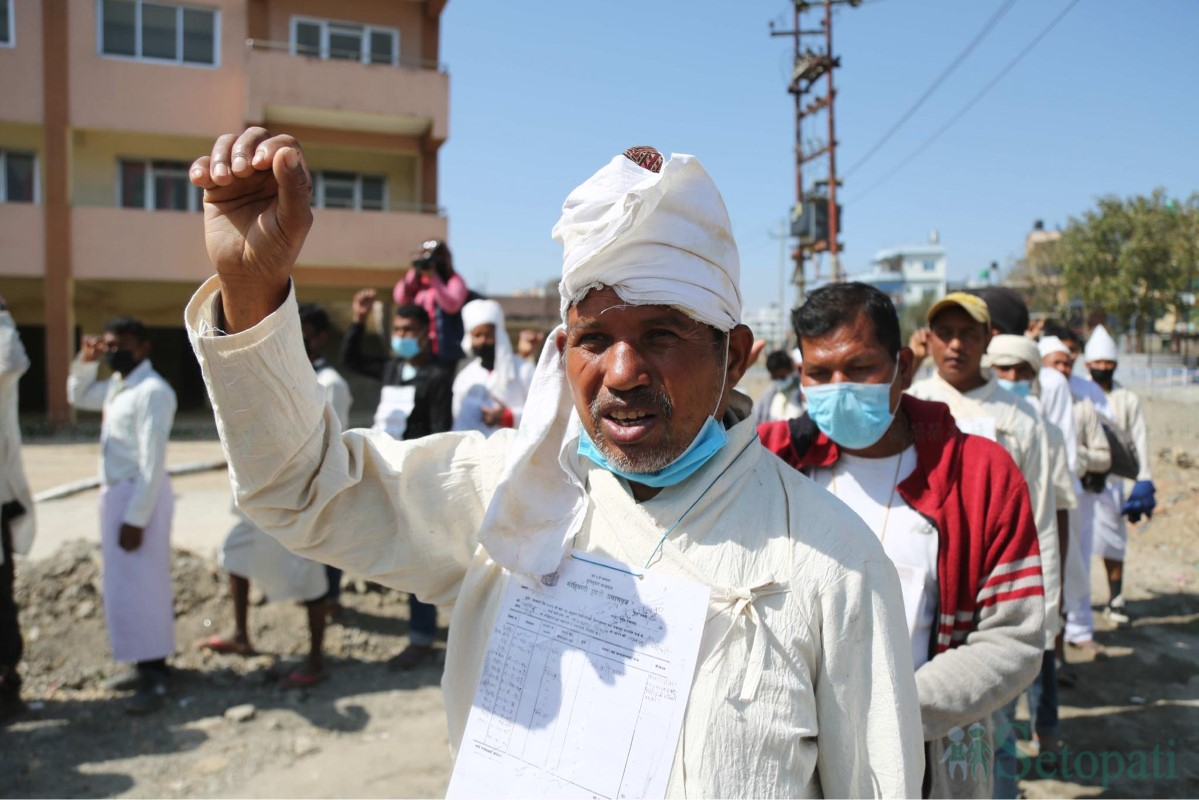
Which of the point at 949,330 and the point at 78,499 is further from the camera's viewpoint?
the point at 78,499

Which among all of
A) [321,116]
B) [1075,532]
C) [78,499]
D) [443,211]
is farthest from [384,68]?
[1075,532]

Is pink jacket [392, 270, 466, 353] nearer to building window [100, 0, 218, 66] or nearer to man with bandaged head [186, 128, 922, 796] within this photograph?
man with bandaged head [186, 128, 922, 796]

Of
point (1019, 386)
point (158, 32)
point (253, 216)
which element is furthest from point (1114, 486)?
point (158, 32)

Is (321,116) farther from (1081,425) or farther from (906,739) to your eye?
(906,739)

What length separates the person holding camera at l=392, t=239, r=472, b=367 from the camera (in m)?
5.98

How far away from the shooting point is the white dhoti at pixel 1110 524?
21.7 ft

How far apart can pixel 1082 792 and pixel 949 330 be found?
2.43 m

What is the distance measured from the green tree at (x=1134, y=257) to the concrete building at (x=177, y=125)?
676 inches

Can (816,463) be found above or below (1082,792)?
above

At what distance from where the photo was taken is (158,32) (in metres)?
18.4

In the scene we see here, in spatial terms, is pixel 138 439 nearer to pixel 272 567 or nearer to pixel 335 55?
pixel 272 567

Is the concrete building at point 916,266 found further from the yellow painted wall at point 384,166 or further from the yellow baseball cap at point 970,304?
the yellow baseball cap at point 970,304

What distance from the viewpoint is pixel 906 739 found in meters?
1.46

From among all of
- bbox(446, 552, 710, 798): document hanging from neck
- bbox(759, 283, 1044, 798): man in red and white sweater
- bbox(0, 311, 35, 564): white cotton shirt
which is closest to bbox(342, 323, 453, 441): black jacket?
bbox(0, 311, 35, 564): white cotton shirt
